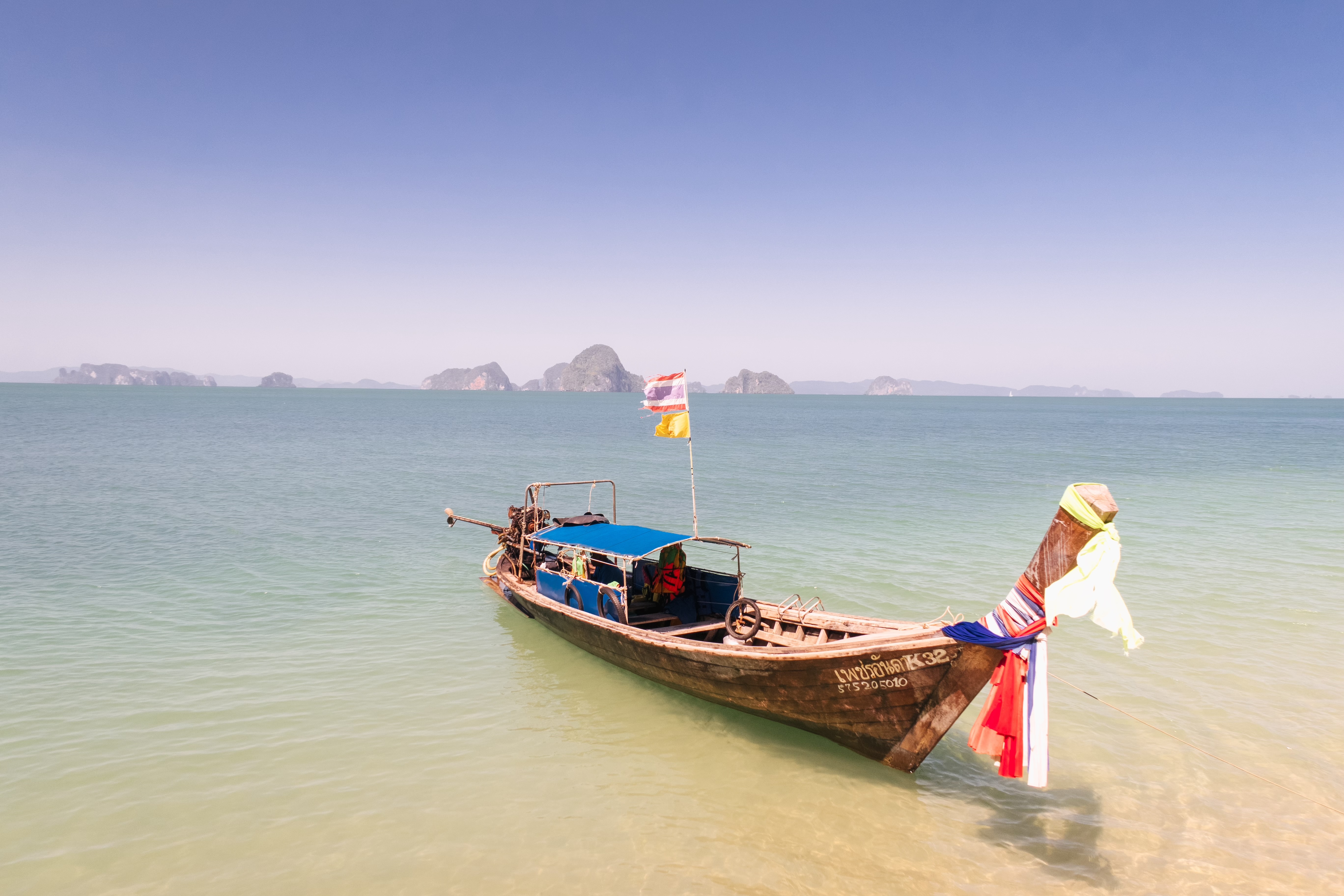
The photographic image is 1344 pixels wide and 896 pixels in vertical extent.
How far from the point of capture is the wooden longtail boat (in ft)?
28.2

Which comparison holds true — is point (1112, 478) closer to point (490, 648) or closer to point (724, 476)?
point (724, 476)

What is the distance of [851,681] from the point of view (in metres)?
9.51

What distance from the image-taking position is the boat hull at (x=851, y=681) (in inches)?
340

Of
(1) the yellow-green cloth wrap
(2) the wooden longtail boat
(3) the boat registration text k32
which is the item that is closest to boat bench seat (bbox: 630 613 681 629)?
(2) the wooden longtail boat

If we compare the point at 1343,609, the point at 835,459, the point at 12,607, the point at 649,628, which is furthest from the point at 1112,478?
the point at 12,607

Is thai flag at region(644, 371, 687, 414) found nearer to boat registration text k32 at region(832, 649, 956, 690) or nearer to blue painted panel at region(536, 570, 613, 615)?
blue painted panel at region(536, 570, 613, 615)

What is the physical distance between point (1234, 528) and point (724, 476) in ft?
87.8

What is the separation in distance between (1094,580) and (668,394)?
31.7ft

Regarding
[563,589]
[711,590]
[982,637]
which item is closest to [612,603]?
[563,589]

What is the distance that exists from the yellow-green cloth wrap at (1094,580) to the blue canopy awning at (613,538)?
6.93 m

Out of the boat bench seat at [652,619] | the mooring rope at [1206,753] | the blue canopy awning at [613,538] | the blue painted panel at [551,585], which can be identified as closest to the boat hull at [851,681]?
the boat bench seat at [652,619]

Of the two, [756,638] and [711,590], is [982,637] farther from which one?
[711,590]

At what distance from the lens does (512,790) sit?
9.91 m

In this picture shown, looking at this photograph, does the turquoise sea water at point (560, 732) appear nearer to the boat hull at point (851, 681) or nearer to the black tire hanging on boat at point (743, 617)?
the boat hull at point (851, 681)
